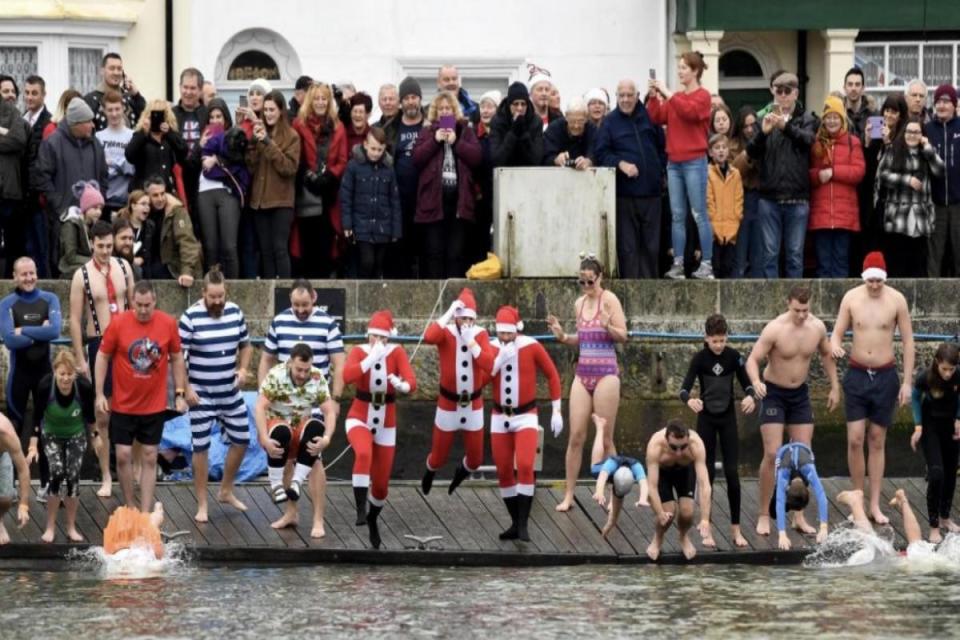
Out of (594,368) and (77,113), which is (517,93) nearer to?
(594,368)

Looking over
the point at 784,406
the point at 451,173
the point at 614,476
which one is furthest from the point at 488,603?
the point at 451,173

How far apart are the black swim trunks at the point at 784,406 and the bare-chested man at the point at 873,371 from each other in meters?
0.47

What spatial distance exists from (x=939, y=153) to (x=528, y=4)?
25.2 feet

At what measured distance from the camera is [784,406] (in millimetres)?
23062

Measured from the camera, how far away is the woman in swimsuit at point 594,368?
23.1 meters

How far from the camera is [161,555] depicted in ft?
72.6

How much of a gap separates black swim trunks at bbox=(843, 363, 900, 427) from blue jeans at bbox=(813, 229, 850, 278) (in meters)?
2.72

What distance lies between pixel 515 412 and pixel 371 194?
3.43 meters

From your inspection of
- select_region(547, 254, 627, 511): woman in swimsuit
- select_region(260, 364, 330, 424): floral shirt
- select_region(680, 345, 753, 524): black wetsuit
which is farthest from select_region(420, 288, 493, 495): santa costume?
select_region(680, 345, 753, 524): black wetsuit

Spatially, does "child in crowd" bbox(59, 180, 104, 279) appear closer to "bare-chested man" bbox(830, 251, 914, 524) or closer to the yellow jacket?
the yellow jacket

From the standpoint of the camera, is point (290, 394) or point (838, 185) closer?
point (290, 394)

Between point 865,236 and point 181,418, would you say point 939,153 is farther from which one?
point 181,418

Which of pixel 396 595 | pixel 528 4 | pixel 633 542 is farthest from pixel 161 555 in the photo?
pixel 528 4

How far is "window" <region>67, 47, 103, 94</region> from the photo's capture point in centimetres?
3134
